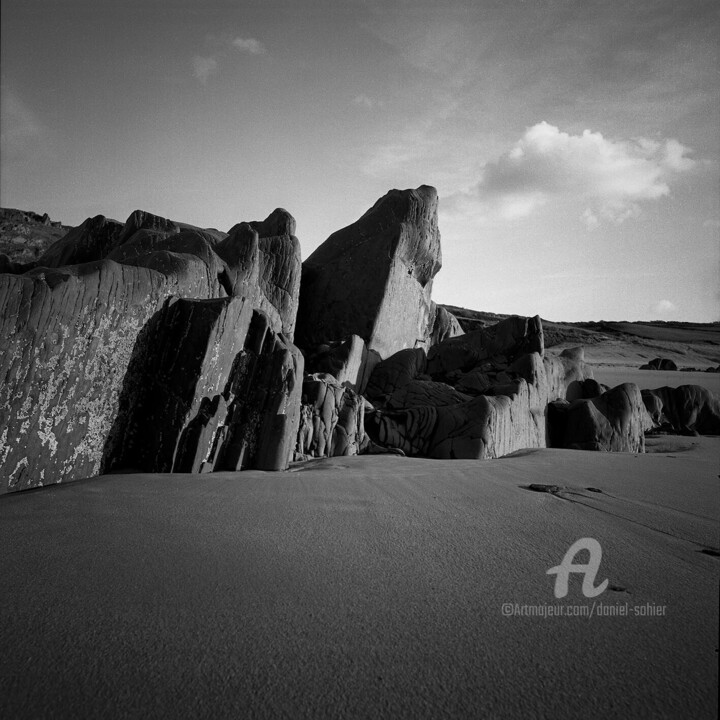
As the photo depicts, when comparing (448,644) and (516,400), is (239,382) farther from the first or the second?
(516,400)

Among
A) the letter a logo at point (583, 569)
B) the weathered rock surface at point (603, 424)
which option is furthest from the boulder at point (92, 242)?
the weathered rock surface at point (603, 424)

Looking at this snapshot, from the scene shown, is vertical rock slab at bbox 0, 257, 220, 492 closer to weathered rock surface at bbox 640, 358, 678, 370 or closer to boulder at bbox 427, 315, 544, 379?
boulder at bbox 427, 315, 544, 379

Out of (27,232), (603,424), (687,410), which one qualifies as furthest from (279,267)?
(27,232)

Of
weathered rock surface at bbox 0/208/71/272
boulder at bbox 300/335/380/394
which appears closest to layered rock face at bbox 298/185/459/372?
boulder at bbox 300/335/380/394

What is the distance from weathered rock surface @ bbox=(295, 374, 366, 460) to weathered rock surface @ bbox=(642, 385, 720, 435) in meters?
7.95

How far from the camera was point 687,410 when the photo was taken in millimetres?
10602

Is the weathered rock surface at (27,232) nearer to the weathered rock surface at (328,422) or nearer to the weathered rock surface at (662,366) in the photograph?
the weathered rock surface at (328,422)

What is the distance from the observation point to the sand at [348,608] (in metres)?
1.07

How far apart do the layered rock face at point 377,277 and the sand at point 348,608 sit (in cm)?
723

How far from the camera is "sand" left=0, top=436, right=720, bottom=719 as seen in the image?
107 cm

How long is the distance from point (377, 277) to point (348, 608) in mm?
8843

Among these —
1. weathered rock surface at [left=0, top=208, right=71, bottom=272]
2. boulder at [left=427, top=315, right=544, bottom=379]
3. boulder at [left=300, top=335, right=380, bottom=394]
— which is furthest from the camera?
weathered rock surface at [left=0, top=208, right=71, bottom=272]

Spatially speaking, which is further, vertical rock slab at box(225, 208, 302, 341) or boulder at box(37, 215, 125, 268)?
vertical rock slab at box(225, 208, 302, 341)

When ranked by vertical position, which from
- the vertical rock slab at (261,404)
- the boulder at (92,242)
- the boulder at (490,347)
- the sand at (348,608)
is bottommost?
the sand at (348,608)
